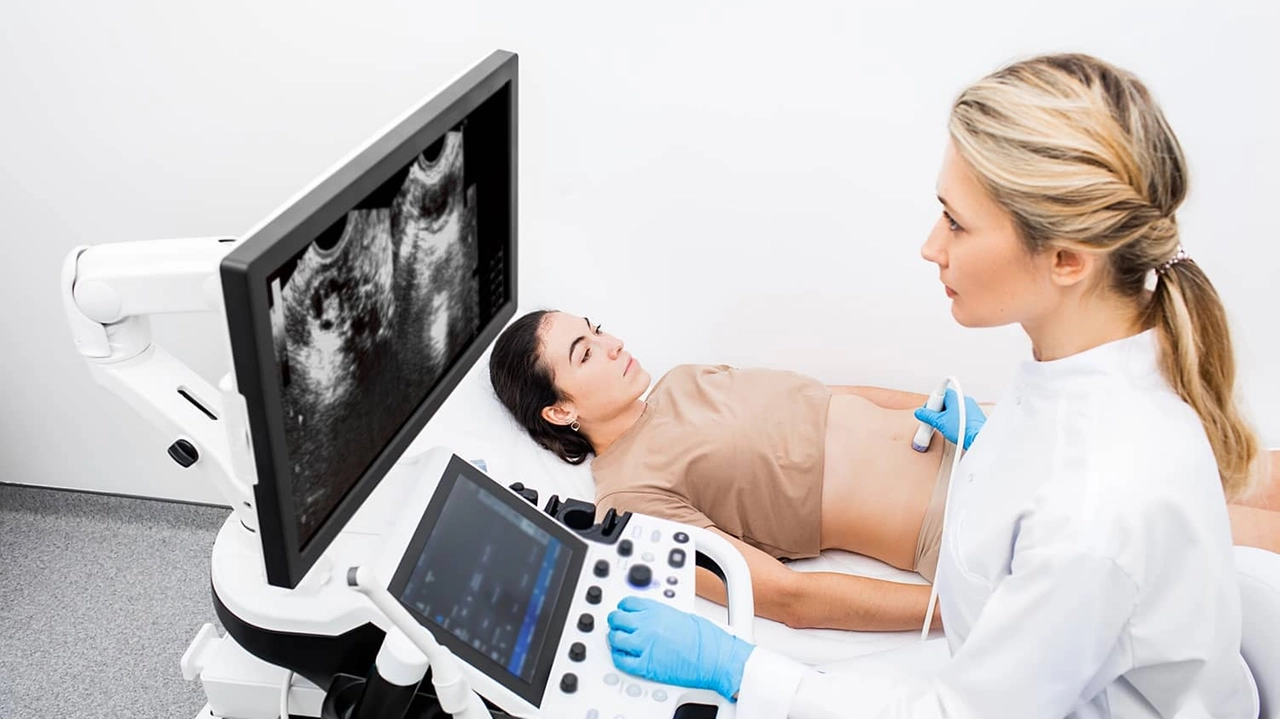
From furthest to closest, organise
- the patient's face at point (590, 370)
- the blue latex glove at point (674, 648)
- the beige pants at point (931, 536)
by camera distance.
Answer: the patient's face at point (590, 370)
the beige pants at point (931, 536)
the blue latex glove at point (674, 648)

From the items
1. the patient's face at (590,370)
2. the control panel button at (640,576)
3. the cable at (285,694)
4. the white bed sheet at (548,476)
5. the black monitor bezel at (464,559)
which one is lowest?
the white bed sheet at (548,476)

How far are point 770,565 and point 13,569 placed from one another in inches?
68.6

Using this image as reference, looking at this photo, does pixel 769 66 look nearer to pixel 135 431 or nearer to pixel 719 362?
pixel 719 362

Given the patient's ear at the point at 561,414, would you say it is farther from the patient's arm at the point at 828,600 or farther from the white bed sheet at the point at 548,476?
the patient's arm at the point at 828,600

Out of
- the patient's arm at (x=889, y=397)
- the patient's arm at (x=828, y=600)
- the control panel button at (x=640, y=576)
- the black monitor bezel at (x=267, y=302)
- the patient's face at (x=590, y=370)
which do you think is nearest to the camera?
the black monitor bezel at (x=267, y=302)

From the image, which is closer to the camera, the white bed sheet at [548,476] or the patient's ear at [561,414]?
the white bed sheet at [548,476]

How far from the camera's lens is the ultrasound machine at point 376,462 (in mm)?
835

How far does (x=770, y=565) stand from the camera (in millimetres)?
1595

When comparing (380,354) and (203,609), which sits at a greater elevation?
(380,354)

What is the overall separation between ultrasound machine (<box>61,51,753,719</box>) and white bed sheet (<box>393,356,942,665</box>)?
37cm

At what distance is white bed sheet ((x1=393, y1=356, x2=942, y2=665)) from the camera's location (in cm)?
158

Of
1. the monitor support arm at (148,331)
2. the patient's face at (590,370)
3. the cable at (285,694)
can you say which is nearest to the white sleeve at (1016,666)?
the cable at (285,694)

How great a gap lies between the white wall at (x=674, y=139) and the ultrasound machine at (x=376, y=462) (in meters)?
0.72

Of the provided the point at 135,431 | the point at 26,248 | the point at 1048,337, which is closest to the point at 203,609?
the point at 135,431
